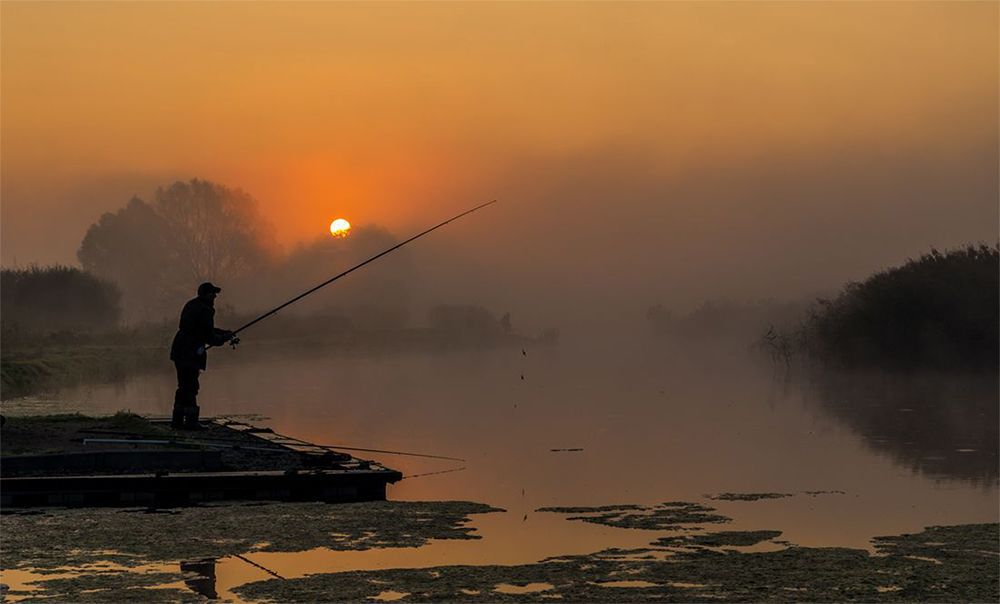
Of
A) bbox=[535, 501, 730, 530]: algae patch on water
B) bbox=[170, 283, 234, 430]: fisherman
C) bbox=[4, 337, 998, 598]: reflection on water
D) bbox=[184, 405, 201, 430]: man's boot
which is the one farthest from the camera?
bbox=[184, 405, 201, 430]: man's boot

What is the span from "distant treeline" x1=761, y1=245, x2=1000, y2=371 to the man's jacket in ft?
75.3

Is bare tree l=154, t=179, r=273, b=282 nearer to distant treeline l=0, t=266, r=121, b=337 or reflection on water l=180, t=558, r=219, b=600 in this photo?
distant treeline l=0, t=266, r=121, b=337

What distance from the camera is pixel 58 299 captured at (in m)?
62.4

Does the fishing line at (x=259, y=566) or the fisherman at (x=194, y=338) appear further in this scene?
the fisherman at (x=194, y=338)

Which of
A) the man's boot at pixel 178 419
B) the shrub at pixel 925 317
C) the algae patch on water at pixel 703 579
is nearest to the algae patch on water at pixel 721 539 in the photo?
the algae patch on water at pixel 703 579

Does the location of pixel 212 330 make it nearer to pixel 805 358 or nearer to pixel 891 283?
pixel 891 283

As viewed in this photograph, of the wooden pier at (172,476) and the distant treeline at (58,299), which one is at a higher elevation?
the distant treeline at (58,299)

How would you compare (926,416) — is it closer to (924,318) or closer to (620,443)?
(620,443)

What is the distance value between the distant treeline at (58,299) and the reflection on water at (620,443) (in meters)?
19.0

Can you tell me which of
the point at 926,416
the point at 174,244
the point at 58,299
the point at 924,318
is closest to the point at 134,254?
the point at 174,244

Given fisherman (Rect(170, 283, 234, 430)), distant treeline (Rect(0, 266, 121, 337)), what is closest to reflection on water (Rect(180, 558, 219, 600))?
fisherman (Rect(170, 283, 234, 430))

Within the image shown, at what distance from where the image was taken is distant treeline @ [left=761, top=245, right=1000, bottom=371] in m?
37.8

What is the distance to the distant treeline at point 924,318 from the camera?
37.8 m

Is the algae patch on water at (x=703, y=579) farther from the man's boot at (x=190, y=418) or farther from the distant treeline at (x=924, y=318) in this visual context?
the distant treeline at (x=924, y=318)
